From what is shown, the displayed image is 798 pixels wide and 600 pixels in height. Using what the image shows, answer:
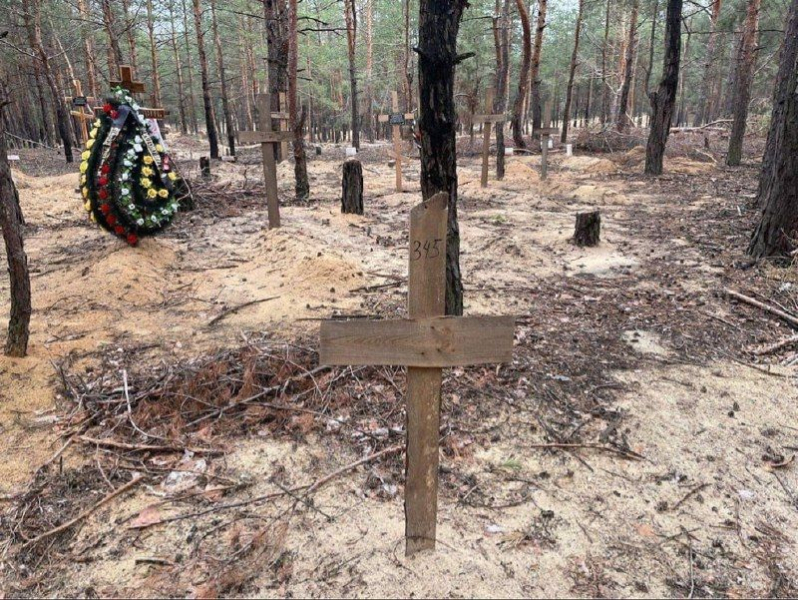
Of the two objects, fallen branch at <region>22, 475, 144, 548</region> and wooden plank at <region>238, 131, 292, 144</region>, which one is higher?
wooden plank at <region>238, 131, 292, 144</region>

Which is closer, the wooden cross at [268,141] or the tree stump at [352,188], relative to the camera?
the wooden cross at [268,141]

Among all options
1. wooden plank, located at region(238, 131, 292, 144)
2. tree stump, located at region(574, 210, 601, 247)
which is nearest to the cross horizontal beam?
tree stump, located at region(574, 210, 601, 247)

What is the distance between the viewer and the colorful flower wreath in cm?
659

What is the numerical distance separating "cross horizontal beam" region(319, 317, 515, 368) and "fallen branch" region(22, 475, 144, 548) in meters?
1.67

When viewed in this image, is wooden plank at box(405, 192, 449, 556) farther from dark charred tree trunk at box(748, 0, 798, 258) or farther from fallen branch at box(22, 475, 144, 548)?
dark charred tree trunk at box(748, 0, 798, 258)

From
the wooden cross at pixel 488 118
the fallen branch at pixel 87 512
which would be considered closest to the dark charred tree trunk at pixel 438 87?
the fallen branch at pixel 87 512

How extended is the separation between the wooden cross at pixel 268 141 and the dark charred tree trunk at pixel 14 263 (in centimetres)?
438

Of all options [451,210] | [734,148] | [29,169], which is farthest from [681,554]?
[29,169]

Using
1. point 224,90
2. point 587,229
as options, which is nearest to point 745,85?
point 587,229

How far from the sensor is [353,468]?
3.06 m

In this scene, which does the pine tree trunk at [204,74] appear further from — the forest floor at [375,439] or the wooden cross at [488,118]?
the forest floor at [375,439]

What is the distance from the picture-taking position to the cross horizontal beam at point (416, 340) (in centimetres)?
202

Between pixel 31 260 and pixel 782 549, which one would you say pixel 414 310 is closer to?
pixel 782 549

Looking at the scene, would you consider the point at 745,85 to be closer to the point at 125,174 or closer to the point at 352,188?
the point at 352,188
